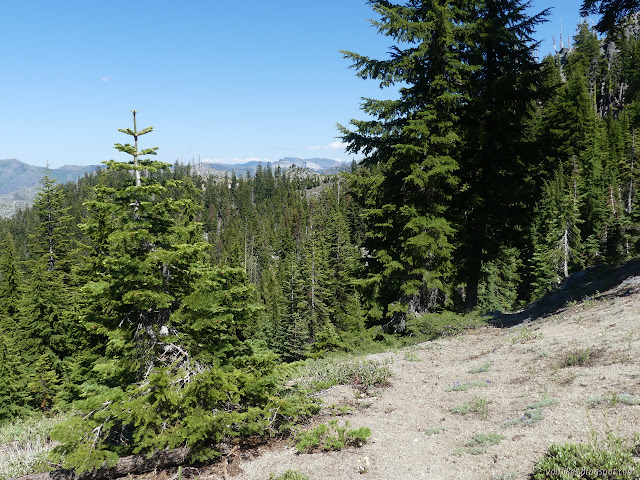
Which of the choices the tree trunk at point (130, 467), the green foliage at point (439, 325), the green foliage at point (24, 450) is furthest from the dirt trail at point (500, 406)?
the green foliage at point (24, 450)

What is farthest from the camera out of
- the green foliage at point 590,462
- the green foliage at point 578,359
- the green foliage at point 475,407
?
the green foliage at point 578,359

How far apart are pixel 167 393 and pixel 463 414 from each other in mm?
5053

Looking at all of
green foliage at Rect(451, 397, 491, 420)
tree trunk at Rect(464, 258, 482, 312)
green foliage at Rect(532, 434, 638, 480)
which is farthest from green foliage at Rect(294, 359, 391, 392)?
tree trunk at Rect(464, 258, 482, 312)

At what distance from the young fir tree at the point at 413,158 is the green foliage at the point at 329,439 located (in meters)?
7.25

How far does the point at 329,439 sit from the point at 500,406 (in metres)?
3.02

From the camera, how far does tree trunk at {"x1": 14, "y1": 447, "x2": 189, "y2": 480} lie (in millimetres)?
5805

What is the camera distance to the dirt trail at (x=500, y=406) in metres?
5.16

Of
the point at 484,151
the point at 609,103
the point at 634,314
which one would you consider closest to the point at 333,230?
the point at 484,151

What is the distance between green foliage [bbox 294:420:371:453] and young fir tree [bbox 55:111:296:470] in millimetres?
764

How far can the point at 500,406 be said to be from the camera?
6.67 m

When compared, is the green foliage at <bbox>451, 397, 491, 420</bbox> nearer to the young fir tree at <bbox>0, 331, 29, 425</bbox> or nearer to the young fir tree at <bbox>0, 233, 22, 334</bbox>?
the young fir tree at <bbox>0, 331, 29, 425</bbox>

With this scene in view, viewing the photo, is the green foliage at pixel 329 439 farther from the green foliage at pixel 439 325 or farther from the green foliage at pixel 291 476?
the green foliage at pixel 439 325

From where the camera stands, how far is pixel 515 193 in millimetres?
13164

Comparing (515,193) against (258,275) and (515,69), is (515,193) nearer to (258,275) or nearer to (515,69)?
(515,69)
